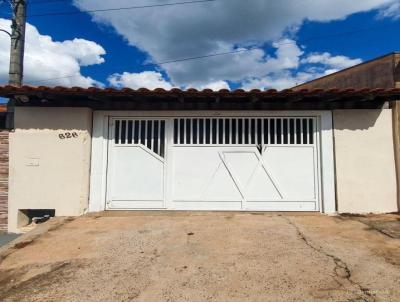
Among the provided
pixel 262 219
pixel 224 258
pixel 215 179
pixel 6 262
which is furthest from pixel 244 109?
pixel 6 262

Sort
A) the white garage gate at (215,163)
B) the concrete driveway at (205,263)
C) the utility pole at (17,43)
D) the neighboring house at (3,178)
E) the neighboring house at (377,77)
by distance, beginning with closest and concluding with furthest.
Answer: the concrete driveway at (205,263)
the neighboring house at (3,178)
the neighboring house at (377,77)
the white garage gate at (215,163)
the utility pole at (17,43)

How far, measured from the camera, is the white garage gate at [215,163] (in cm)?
630

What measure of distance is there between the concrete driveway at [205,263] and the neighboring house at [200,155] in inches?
38.7

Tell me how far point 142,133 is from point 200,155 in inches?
56.6

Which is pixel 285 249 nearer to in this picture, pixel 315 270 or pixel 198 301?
pixel 315 270

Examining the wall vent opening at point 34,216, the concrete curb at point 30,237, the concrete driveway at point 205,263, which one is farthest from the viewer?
the wall vent opening at point 34,216

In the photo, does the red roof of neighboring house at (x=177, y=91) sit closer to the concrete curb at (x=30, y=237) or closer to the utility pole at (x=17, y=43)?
the utility pole at (x=17, y=43)

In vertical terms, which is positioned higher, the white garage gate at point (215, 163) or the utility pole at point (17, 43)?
the utility pole at point (17, 43)

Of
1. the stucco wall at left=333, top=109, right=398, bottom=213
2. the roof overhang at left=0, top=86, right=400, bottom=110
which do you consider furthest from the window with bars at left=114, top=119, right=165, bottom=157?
the stucco wall at left=333, top=109, right=398, bottom=213

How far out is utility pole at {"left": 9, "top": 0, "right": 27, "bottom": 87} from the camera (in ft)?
24.6

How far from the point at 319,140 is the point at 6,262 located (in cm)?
611

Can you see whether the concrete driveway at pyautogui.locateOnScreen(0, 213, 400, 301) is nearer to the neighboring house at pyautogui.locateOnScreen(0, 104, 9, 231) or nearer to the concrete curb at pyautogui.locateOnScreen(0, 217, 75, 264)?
the concrete curb at pyautogui.locateOnScreen(0, 217, 75, 264)

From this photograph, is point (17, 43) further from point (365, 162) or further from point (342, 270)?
point (365, 162)

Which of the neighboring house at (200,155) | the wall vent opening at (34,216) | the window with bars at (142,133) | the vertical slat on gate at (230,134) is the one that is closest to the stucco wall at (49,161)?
the neighboring house at (200,155)
